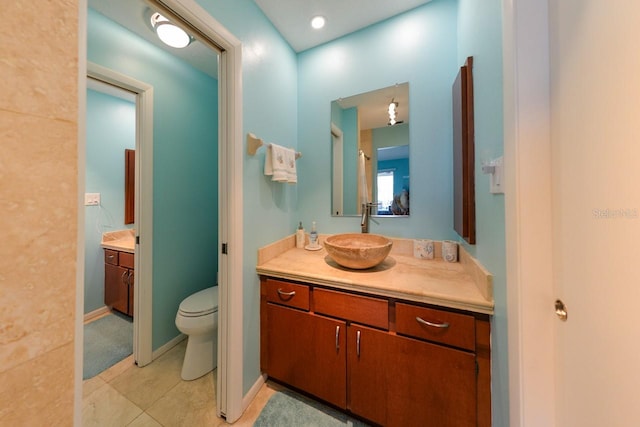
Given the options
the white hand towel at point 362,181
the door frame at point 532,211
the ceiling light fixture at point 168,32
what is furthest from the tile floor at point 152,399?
the ceiling light fixture at point 168,32

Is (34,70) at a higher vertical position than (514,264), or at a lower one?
higher

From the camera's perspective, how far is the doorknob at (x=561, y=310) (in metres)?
0.55

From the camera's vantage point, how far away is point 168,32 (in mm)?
1452

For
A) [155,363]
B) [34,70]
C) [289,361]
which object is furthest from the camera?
[155,363]

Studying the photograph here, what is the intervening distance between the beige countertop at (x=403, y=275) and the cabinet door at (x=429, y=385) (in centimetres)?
23

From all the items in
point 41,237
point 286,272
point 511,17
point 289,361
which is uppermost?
point 511,17

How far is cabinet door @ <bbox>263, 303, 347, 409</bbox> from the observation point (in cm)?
112

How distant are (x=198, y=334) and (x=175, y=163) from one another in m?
1.43

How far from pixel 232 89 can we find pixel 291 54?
923 mm

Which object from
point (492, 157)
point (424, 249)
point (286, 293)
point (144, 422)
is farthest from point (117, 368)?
point (492, 157)

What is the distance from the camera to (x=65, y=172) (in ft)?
1.62

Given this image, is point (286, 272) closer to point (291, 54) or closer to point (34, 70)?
point (34, 70)

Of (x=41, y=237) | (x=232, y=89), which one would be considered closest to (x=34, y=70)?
(x=41, y=237)

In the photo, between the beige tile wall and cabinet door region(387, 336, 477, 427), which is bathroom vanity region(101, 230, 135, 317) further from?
cabinet door region(387, 336, 477, 427)
